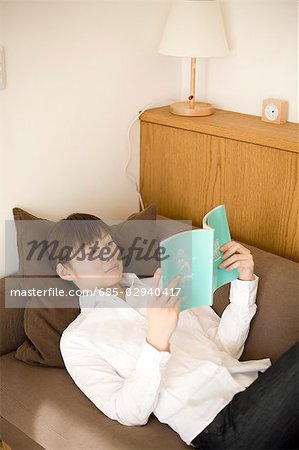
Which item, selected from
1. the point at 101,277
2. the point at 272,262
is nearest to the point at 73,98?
the point at 101,277

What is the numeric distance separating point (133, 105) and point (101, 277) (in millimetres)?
787

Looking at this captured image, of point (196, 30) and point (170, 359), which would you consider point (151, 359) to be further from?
point (196, 30)

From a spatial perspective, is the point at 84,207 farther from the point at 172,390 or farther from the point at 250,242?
the point at 172,390

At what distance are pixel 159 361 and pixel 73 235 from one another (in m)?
0.45

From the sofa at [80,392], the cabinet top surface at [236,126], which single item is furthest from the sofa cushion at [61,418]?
the cabinet top surface at [236,126]

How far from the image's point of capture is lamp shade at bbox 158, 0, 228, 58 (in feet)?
6.73

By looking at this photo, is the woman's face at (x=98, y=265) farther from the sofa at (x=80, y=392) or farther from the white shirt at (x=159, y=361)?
the sofa at (x=80, y=392)

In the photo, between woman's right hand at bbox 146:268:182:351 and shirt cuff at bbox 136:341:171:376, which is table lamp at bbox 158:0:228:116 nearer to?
woman's right hand at bbox 146:268:182:351

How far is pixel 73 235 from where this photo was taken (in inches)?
68.0

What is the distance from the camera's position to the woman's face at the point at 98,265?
171cm

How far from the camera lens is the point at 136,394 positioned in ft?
4.82

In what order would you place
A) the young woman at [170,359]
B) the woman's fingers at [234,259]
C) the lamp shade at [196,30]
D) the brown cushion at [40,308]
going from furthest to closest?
the lamp shade at [196,30] → the brown cushion at [40,308] → the woman's fingers at [234,259] → the young woman at [170,359]

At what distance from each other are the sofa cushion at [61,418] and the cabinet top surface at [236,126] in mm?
909

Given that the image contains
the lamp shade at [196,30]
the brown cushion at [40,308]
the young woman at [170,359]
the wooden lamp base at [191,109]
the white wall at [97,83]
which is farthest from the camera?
the wooden lamp base at [191,109]
